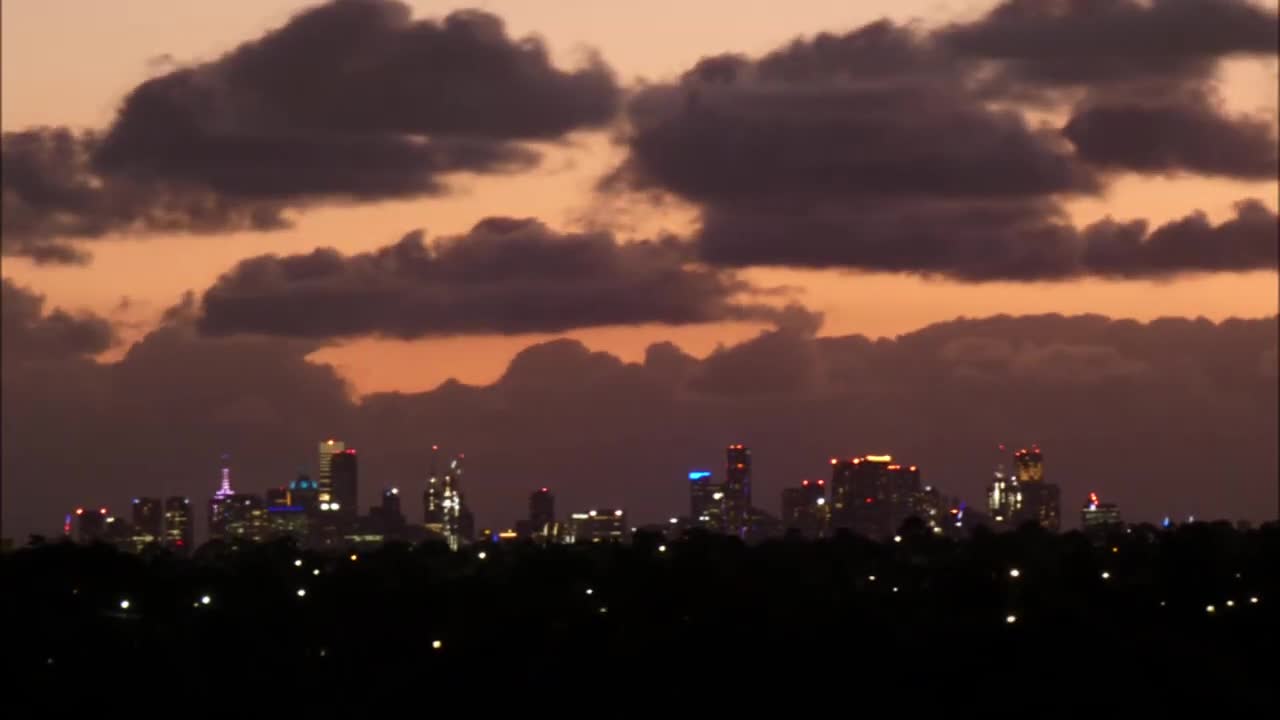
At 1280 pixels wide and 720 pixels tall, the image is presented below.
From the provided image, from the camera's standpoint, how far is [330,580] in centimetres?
13475

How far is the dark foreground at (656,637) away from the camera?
83.6 m

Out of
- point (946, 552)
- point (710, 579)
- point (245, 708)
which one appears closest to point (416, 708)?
point (245, 708)

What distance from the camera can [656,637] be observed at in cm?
9400

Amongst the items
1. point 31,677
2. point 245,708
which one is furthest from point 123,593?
point 245,708

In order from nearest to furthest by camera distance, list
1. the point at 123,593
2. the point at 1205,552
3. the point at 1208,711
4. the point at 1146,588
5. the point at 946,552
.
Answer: the point at 1208,711 < the point at 1146,588 < the point at 123,593 < the point at 1205,552 < the point at 946,552

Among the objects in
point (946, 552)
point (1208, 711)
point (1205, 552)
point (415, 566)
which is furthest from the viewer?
point (946, 552)

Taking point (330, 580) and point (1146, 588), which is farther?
point (330, 580)

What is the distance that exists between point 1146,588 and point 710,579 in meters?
22.0

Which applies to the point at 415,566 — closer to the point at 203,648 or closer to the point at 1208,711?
the point at 203,648

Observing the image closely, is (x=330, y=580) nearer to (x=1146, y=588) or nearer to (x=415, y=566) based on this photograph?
(x=415, y=566)

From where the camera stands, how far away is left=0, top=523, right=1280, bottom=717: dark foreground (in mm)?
83562

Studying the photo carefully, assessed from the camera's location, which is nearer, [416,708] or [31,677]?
[416,708]

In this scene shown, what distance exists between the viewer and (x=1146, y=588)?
119 meters

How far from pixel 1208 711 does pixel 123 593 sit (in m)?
69.1
